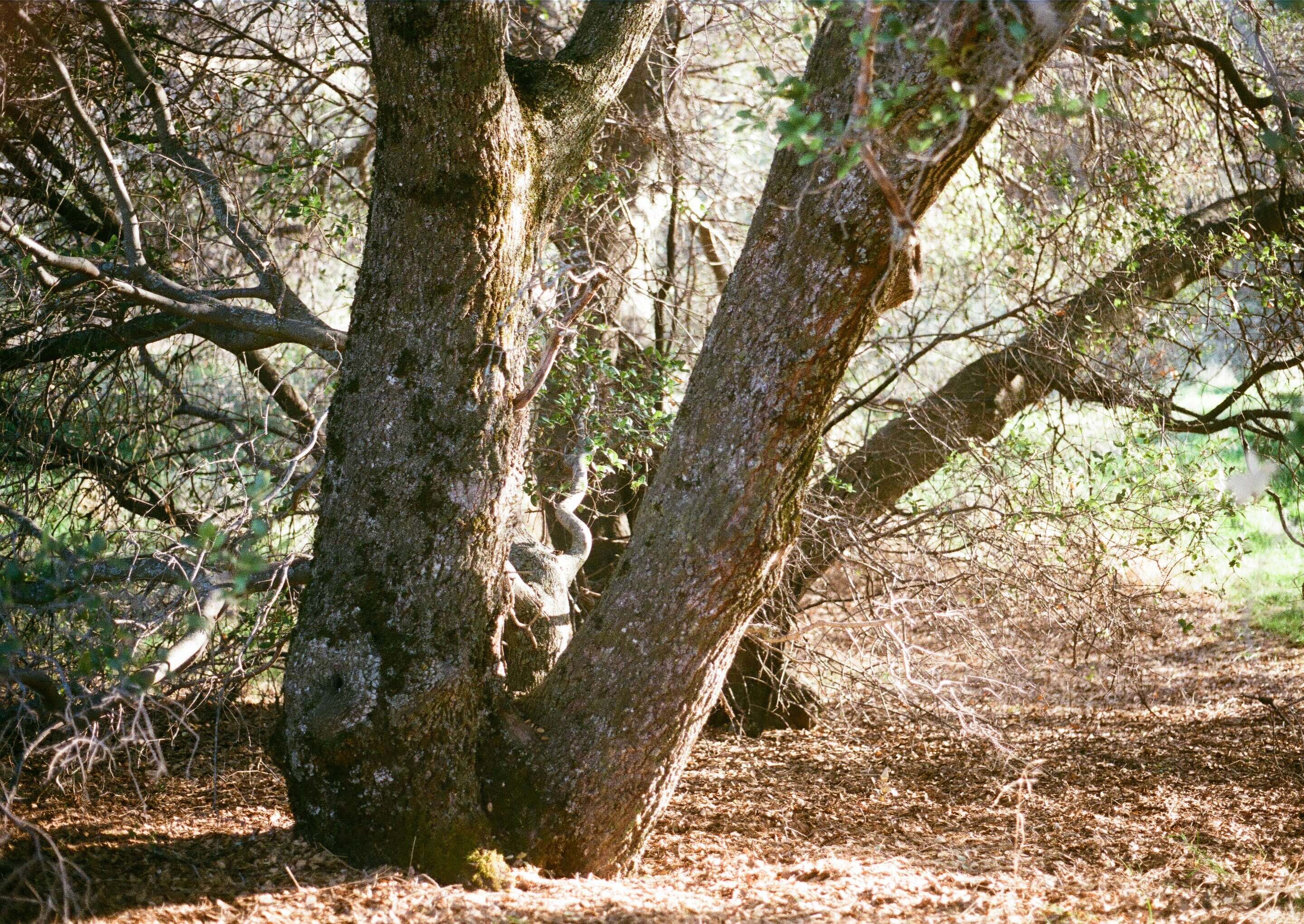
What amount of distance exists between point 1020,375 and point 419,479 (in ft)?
12.7

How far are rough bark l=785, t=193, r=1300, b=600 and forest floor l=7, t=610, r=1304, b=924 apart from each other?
3.98 ft

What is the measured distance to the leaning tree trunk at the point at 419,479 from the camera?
315 cm

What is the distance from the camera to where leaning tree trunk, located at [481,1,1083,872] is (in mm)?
3045

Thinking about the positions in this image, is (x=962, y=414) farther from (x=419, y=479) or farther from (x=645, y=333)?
(x=419, y=479)

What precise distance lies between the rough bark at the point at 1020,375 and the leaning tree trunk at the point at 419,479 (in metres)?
2.43

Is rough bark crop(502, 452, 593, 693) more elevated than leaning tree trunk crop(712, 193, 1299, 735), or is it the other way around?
leaning tree trunk crop(712, 193, 1299, 735)

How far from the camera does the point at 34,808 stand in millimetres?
4027

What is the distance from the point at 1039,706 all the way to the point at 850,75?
4915 millimetres

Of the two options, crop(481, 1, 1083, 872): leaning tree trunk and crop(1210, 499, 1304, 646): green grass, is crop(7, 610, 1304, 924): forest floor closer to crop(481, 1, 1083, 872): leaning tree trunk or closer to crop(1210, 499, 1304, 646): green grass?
crop(481, 1, 1083, 872): leaning tree trunk

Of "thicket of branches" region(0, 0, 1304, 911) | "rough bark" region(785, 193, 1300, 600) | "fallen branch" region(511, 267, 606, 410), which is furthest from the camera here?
"rough bark" region(785, 193, 1300, 600)

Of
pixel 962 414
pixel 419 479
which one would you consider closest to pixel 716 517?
pixel 419 479

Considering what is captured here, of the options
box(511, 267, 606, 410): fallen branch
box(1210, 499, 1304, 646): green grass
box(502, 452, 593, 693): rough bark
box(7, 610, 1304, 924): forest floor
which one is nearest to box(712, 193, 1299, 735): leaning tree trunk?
box(7, 610, 1304, 924): forest floor

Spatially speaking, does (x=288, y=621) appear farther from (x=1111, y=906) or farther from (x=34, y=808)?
(x=1111, y=906)

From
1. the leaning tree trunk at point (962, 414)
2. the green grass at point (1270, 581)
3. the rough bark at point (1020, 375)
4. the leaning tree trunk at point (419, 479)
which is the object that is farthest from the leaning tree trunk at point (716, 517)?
the green grass at point (1270, 581)
